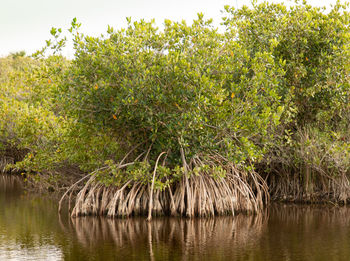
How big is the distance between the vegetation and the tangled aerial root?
3 cm

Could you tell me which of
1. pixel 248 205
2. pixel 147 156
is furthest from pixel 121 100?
pixel 248 205

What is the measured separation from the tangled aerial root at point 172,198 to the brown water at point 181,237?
1.02 ft

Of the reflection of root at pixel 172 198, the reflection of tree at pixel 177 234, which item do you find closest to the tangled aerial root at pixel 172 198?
the reflection of root at pixel 172 198

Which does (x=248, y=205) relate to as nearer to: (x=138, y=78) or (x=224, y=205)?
(x=224, y=205)

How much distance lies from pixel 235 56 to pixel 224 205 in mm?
3574

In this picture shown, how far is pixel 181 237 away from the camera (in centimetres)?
1017

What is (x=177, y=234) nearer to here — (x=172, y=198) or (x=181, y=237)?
(x=181, y=237)

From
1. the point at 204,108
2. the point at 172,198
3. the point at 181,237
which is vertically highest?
the point at 204,108

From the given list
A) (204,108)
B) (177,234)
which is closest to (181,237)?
(177,234)

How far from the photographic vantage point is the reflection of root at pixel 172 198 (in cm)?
1192

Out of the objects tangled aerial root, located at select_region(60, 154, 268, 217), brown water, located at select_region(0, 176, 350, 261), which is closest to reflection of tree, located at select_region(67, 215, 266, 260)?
brown water, located at select_region(0, 176, 350, 261)

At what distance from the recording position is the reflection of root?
11922 millimetres

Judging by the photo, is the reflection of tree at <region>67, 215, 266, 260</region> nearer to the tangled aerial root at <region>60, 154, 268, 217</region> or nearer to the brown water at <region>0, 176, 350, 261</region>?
the brown water at <region>0, 176, 350, 261</region>

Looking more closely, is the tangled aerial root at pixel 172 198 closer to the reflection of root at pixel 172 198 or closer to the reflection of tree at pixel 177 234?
the reflection of root at pixel 172 198
